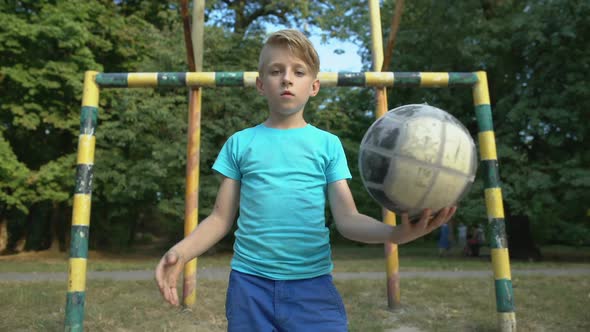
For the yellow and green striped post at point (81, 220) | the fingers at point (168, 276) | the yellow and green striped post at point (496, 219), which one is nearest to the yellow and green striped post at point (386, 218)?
the yellow and green striped post at point (496, 219)

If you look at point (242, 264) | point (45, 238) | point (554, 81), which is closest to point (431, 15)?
point (554, 81)

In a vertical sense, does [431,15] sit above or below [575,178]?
above

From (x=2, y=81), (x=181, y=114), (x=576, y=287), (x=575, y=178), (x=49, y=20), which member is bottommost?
(x=576, y=287)

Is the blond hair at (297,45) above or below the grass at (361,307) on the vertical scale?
above

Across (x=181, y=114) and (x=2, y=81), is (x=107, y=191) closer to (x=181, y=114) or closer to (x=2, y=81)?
(x=181, y=114)

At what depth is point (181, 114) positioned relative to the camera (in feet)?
48.6

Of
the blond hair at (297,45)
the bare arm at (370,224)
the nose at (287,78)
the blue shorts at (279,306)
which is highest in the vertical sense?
the blond hair at (297,45)

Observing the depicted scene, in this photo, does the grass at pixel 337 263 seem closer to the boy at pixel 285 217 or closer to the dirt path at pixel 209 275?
the dirt path at pixel 209 275

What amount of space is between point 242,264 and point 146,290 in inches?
182

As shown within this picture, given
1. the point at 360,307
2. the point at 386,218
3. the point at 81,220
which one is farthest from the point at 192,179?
the point at 360,307

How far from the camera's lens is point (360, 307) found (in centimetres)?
546

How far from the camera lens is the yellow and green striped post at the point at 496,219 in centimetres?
443

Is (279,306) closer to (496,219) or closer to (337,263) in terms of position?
(496,219)

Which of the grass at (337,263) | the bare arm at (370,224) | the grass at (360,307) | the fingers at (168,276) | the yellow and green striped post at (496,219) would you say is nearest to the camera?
the bare arm at (370,224)
